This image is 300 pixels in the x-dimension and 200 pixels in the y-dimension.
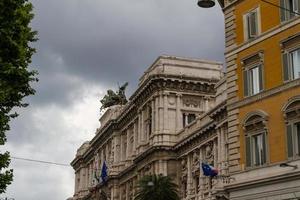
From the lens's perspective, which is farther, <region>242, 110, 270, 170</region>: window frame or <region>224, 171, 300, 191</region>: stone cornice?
<region>242, 110, 270, 170</region>: window frame

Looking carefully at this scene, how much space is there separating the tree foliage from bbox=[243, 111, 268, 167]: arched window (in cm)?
1108

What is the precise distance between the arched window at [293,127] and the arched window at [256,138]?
60.2 inches

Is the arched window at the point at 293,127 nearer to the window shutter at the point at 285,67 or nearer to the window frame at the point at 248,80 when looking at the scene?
the window shutter at the point at 285,67

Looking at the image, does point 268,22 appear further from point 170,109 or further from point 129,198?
point 129,198

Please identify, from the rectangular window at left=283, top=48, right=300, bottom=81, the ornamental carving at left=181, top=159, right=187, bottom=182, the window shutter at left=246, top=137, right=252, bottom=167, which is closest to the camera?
the rectangular window at left=283, top=48, right=300, bottom=81

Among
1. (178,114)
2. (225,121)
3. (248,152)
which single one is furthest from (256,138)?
(178,114)

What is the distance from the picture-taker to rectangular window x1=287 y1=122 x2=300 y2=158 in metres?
28.1

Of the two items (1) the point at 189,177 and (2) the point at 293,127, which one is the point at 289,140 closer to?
(2) the point at 293,127

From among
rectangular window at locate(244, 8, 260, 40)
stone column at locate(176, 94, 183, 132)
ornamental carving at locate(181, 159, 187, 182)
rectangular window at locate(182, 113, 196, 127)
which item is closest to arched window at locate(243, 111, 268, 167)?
rectangular window at locate(244, 8, 260, 40)

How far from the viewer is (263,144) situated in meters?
30.0

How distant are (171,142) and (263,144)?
105 feet

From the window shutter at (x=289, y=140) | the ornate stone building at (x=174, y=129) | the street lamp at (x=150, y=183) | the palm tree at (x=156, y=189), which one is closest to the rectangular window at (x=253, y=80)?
the window shutter at (x=289, y=140)

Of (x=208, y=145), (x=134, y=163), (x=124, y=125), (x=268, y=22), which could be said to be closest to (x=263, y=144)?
(x=268, y=22)

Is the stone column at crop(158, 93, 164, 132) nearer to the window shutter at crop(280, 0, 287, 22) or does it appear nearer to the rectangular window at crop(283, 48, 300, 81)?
the window shutter at crop(280, 0, 287, 22)
